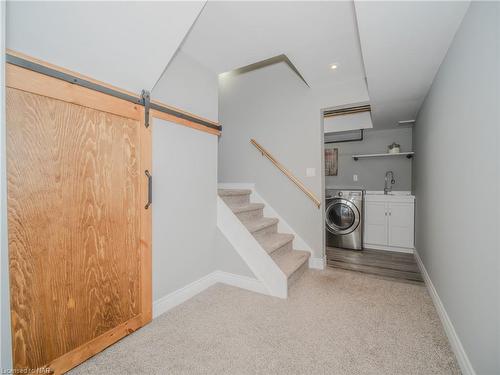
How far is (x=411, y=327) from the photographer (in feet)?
5.82

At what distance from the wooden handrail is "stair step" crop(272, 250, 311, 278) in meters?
0.68

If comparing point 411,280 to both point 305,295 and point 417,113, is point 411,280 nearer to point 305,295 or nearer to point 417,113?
point 305,295

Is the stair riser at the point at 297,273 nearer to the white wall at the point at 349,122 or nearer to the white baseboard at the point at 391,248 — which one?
the white baseboard at the point at 391,248

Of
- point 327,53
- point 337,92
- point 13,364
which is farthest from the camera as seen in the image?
point 337,92

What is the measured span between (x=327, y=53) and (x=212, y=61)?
3.78ft

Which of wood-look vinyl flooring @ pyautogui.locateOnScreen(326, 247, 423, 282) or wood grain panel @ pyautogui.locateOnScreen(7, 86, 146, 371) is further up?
wood grain panel @ pyautogui.locateOnScreen(7, 86, 146, 371)

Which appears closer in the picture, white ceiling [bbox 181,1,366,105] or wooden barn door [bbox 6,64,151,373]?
wooden barn door [bbox 6,64,151,373]

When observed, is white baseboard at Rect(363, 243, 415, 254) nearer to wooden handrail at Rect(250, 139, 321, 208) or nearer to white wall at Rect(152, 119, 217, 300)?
wooden handrail at Rect(250, 139, 321, 208)

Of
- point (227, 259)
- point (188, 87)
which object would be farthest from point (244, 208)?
point (188, 87)

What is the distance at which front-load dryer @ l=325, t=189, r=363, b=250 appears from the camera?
3893 millimetres

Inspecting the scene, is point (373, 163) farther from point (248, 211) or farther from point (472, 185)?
point (472, 185)

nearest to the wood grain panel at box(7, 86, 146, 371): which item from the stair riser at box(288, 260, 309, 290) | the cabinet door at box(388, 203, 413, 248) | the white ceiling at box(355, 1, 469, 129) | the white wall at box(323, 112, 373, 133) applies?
the stair riser at box(288, 260, 309, 290)

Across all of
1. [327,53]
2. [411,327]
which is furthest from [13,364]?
[327,53]

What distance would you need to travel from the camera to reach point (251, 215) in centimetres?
311
